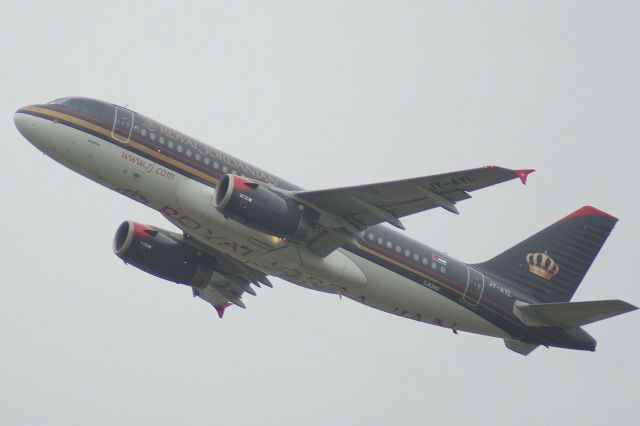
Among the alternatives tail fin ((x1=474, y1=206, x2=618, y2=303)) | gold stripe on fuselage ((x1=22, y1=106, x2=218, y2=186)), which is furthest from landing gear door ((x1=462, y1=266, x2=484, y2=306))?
gold stripe on fuselage ((x1=22, y1=106, x2=218, y2=186))

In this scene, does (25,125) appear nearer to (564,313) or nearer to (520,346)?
(520,346)

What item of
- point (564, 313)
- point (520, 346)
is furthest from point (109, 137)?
point (564, 313)

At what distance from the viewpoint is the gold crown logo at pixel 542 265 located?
42.8 m

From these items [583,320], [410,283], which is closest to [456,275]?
[410,283]

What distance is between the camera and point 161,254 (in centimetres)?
4066

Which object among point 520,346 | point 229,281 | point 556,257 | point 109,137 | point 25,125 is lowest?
point 229,281

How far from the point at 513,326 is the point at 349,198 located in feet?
34.5

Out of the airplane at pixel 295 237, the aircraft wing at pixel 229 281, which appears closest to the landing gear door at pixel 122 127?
the airplane at pixel 295 237

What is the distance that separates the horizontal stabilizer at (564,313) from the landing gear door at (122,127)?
17.9m

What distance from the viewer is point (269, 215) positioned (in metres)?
34.7

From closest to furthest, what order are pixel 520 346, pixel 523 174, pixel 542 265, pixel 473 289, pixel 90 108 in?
1. pixel 523 174
2. pixel 90 108
3. pixel 473 289
4. pixel 520 346
5. pixel 542 265

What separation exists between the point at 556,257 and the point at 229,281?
15.0 m

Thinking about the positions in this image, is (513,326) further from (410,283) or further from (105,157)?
(105,157)

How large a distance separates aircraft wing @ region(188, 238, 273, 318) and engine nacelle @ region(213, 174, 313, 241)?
7044mm
